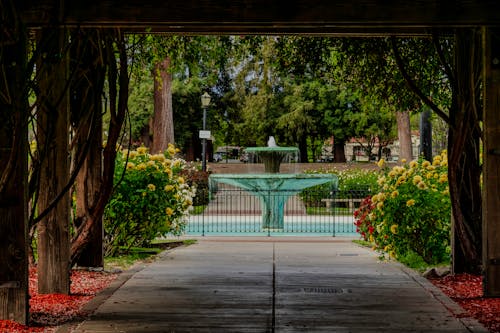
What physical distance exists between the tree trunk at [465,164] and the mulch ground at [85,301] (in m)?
0.35

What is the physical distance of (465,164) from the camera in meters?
9.76

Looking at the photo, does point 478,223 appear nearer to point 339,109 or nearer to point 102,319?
point 102,319

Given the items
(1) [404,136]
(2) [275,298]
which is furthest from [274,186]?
(1) [404,136]

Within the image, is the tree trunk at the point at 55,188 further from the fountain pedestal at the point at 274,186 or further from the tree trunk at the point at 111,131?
the fountain pedestal at the point at 274,186

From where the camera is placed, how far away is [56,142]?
26.6ft

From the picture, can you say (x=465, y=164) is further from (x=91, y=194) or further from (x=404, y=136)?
(x=404, y=136)

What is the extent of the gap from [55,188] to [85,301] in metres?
1.27

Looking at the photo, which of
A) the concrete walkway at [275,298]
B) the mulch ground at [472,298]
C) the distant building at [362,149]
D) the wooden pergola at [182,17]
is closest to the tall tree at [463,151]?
the mulch ground at [472,298]

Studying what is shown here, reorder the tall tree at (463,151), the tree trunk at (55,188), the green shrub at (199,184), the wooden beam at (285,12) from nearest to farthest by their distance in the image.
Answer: the wooden beam at (285,12) < the tree trunk at (55,188) < the tall tree at (463,151) < the green shrub at (199,184)

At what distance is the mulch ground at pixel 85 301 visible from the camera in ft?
22.4

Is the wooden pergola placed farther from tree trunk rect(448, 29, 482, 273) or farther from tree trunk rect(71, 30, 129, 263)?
tree trunk rect(71, 30, 129, 263)

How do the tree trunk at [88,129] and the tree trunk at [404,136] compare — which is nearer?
the tree trunk at [88,129]

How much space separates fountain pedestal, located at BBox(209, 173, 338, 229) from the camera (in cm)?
1875

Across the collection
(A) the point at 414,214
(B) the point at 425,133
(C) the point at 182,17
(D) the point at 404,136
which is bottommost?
(A) the point at 414,214
